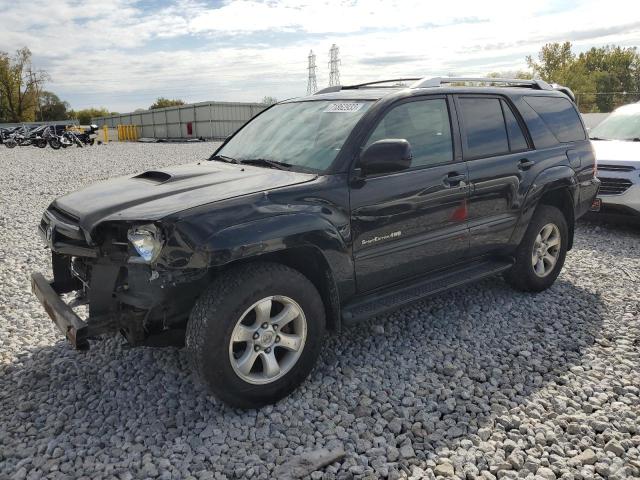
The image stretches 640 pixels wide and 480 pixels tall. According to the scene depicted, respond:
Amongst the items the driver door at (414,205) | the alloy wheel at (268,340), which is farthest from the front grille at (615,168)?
the alloy wheel at (268,340)

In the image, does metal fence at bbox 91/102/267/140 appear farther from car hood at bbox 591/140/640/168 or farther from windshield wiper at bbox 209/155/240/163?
windshield wiper at bbox 209/155/240/163

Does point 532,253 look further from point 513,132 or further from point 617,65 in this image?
point 617,65

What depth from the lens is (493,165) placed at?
170 inches

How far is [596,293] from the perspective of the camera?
5.11 m

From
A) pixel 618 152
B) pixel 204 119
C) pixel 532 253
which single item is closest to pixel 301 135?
pixel 532 253

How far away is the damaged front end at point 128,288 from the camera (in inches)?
112

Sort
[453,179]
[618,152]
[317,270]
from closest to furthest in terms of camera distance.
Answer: [317,270] → [453,179] → [618,152]

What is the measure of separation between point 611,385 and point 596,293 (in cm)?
187

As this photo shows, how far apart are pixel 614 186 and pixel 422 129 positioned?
449cm

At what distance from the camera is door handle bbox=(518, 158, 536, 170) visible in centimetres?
452

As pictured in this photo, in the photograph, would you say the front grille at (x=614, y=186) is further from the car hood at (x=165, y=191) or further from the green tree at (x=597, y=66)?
the green tree at (x=597, y=66)

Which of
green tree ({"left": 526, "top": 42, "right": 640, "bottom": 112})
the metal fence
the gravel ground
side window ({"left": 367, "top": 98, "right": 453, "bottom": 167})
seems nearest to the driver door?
side window ({"left": 367, "top": 98, "right": 453, "bottom": 167})

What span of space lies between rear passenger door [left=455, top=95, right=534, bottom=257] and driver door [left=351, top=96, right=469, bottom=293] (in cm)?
13

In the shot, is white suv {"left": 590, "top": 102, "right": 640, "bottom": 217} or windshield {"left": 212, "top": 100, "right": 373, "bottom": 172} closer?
windshield {"left": 212, "top": 100, "right": 373, "bottom": 172}
